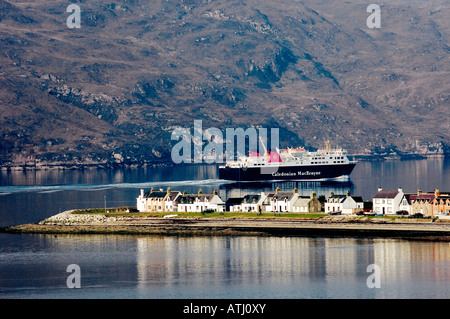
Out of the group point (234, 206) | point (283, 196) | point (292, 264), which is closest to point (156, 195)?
point (234, 206)

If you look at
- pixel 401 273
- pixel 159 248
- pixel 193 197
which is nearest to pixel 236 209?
pixel 193 197

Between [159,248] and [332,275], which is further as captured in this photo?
[159,248]

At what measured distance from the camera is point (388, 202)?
15362 cm

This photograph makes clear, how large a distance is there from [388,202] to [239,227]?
78.2ft

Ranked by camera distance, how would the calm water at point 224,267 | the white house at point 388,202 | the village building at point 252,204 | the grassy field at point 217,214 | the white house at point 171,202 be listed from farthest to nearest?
the white house at point 171,202
the village building at point 252,204
the grassy field at point 217,214
the white house at point 388,202
the calm water at point 224,267

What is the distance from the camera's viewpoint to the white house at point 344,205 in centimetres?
15750

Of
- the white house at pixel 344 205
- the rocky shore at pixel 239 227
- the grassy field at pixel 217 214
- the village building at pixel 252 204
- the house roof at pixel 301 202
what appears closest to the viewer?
the rocky shore at pixel 239 227
